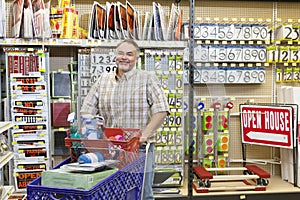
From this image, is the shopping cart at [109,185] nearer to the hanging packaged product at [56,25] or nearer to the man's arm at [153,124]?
the man's arm at [153,124]

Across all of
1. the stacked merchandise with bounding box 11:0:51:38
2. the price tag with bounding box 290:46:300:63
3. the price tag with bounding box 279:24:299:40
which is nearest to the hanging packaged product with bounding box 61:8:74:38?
the stacked merchandise with bounding box 11:0:51:38

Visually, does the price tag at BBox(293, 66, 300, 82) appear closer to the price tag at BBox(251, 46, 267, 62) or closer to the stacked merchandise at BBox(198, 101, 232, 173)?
the price tag at BBox(251, 46, 267, 62)

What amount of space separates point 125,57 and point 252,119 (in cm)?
244

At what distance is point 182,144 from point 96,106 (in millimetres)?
1948

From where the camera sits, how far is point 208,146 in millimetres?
4293

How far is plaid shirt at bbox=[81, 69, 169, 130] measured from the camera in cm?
218

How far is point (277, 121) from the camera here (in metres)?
3.98

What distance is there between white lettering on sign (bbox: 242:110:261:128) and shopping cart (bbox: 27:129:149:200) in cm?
268

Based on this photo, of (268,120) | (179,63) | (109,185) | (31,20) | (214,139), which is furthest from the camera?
(214,139)

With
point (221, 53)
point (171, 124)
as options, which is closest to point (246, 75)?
point (221, 53)

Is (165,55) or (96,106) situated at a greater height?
(165,55)

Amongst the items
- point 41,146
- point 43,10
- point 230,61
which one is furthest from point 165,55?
point 41,146

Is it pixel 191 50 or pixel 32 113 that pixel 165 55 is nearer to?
pixel 191 50

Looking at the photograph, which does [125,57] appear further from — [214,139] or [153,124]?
[214,139]
